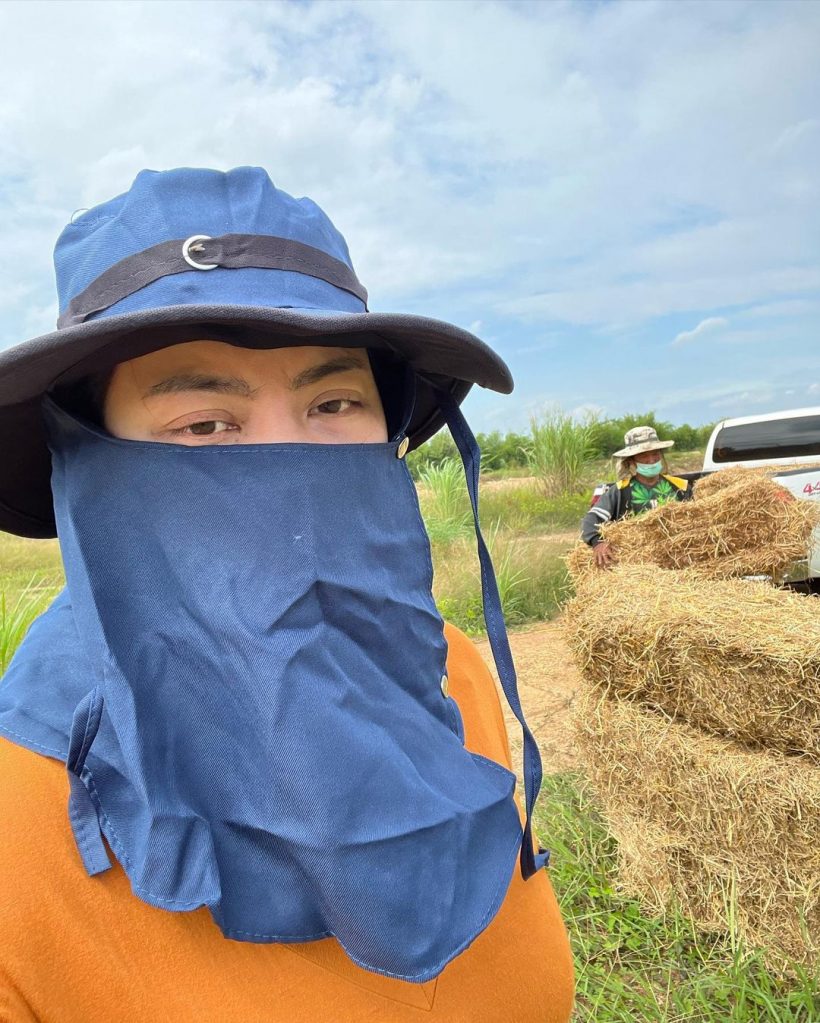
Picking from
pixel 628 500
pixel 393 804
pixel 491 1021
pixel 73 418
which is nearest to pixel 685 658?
pixel 491 1021

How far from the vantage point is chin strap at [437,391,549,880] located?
48.4 inches

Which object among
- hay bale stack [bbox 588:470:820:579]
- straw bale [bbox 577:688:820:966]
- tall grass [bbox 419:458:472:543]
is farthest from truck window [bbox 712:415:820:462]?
straw bale [bbox 577:688:820:966]

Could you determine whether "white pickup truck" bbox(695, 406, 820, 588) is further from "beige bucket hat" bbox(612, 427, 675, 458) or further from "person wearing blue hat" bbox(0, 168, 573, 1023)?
"person wearing blue hat" bbox(0, 168, 573, 1023)

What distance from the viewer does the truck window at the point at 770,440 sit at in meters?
8.71

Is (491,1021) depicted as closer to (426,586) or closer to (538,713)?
(426,586)

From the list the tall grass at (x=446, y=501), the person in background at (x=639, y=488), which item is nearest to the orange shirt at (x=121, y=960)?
the person in background at (x=639, y=488)

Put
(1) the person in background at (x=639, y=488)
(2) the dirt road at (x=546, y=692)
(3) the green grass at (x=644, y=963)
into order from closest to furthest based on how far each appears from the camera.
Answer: (3) the green grass at (x=644, y=963) < (2) the dirt road at (x=546, y=692) < (1) the person in background at (x=639, y=488)

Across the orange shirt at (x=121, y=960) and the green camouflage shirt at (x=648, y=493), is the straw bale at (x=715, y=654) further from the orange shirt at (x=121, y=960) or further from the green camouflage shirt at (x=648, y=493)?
the green camouflage shirt at (x=648, y=493)

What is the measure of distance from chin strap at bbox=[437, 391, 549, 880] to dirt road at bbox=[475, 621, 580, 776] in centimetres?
265

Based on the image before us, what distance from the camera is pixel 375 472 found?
A: 1.10 meters

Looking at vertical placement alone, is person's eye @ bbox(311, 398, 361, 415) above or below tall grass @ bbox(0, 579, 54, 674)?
above

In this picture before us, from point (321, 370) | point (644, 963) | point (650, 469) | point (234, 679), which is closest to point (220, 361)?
point (321, 370)

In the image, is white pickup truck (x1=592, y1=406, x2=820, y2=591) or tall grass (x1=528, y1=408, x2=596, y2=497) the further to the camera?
tall grass (x1=528, y1=408, x2=596, y2=497)

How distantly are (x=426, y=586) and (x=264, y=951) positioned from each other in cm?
51
